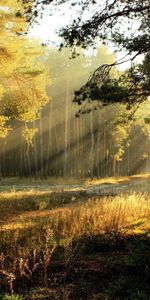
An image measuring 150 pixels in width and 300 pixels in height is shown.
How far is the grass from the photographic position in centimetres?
591

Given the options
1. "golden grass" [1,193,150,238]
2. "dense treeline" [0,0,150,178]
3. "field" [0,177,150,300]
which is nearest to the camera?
"field" [0,177,150,300]

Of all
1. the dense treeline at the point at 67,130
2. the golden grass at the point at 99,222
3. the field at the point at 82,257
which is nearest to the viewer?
the field at the point at 82,257

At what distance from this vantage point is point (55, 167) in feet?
153

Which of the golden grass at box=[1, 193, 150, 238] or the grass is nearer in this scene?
the grass

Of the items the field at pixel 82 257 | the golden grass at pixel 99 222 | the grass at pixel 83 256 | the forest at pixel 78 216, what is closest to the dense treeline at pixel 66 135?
the forest at pixel 78 216

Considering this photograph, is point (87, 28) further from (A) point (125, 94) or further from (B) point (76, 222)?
(B) point (76, 222)

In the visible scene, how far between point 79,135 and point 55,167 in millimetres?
4007

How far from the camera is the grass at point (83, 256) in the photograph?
591cm

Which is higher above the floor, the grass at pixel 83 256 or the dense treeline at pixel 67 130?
the dense treeline at pixel 67 130

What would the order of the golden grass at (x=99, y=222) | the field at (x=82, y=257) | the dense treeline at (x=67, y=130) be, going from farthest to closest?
the dense treeline at (x=67, y=130) < the golden grass at (x=99, y=222) < the field at (x=82, y=257)

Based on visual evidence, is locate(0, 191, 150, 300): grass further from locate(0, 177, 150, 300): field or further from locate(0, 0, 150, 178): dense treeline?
locate(0, 0, 150, 178): dense treeline

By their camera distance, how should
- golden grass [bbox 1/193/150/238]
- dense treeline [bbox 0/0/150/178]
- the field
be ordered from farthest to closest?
1. dense treeline [bbox 0/0/150/178]
2. golden grass [bbox 1/193/150/238]
3. the field

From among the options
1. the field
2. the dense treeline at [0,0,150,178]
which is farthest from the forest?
the dense treeline at [0,0,150,178]

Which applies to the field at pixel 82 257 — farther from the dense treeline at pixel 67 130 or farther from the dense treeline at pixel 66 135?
the dense treeline at pixel 66 135
